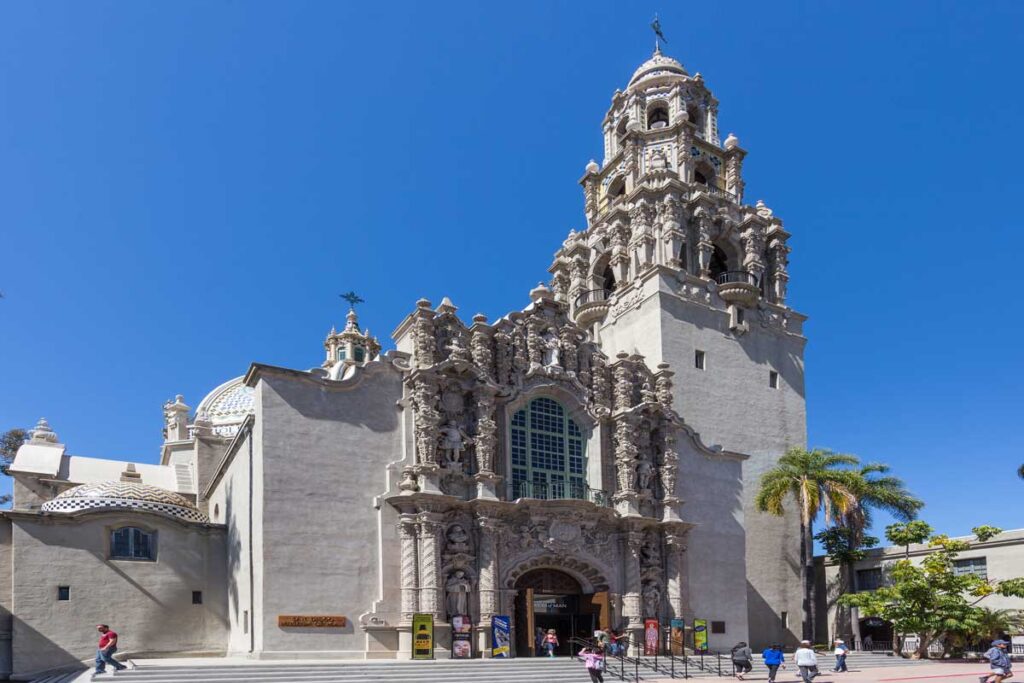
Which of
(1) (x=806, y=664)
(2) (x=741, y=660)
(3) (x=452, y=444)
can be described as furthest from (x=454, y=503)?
(1) (x=806, y=664)

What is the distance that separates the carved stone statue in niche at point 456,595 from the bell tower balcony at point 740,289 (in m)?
20.5

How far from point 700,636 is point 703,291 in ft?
54.1

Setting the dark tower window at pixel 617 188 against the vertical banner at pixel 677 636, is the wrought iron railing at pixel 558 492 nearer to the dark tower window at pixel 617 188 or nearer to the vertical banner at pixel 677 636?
the vertical banner at pixel 677 636

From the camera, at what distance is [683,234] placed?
42906 mm

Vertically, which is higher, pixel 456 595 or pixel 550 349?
pixel 550 349

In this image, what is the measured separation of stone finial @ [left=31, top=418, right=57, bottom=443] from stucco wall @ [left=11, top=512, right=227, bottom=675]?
19644 millimetres

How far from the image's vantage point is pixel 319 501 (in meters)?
27.7

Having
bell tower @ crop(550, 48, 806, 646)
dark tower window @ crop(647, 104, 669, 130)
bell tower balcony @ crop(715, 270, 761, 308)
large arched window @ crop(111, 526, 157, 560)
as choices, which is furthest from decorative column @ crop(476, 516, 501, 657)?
dark tower window @ crop(647, 104, 669, 130)

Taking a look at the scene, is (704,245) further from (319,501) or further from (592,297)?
(319,501)

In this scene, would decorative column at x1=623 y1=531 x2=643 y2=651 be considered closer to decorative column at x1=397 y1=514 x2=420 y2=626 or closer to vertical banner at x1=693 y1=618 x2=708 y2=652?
vertical banner at x1=693 y1=618 x2=708 y2=652

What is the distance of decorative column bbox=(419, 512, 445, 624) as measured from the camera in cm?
2791

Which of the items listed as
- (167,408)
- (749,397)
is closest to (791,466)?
(749,397)

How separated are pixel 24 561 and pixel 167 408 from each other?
26480mm

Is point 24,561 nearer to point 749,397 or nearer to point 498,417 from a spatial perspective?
point 498,417
